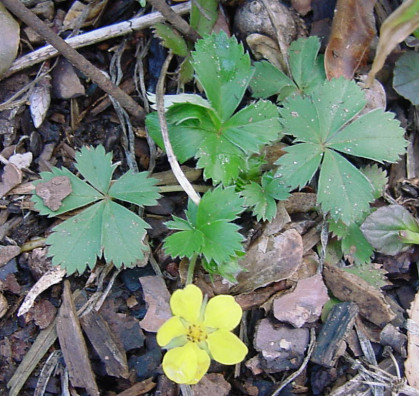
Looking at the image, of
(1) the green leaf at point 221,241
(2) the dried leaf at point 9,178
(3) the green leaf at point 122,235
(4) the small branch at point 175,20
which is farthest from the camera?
(2) the dried leaf at point 9,178

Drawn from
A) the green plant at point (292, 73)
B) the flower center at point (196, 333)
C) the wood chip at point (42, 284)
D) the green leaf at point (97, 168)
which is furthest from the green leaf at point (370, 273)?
the wood chip at point (42, 284)

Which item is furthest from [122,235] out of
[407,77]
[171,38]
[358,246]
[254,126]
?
[407,77]

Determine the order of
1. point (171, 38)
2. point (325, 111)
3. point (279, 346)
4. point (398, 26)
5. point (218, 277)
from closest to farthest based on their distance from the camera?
point (398, 26)
point (279, 346)
point (218, 277)
point (325, 111)
point (171, 38)

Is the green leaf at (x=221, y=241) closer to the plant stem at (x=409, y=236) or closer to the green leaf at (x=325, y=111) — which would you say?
the green leaf at (x=325, y=111)

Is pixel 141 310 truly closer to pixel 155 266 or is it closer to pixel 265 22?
pixel 155 266

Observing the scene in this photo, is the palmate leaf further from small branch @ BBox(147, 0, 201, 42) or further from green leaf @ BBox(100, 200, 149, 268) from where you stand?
small branch @ BBox(147, 0, 201, 42)

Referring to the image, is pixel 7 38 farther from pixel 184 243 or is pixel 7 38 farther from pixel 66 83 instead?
pixel 184 243
